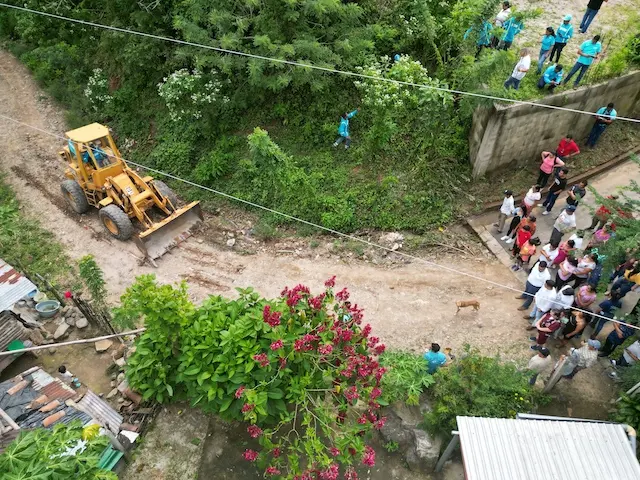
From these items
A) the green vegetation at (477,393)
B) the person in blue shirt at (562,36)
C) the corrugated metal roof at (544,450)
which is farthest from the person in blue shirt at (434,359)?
the person in blue shirt at (562,36)

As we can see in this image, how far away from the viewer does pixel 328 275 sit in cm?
1049

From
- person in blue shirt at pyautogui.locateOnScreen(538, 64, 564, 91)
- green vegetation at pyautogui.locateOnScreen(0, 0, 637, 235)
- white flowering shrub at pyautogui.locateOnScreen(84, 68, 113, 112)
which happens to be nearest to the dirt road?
green vegetation at pyautogui.locateOnScreen(0, 0, 637, 235)

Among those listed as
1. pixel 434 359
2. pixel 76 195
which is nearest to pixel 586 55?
pixel 434 359

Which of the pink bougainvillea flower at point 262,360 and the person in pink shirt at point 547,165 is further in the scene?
the person in pink shirt at point 547,165

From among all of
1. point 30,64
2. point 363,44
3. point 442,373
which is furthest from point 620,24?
point 30,64

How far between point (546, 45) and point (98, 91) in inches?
495

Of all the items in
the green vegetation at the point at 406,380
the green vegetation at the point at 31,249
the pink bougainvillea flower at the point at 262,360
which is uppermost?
the pink bougainvillea flower at the point at 262,360

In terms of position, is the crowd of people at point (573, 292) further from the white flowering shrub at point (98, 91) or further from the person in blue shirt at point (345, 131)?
the white flowering shrub at point (98, 91)

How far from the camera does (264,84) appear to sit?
38.0 ft

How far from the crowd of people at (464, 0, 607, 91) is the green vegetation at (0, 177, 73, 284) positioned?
10787 mm

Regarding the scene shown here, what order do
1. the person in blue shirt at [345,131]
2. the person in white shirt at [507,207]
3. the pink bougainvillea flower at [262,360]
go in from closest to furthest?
the pink bougainvillea flower at [262,360]
the person in white shirt at [507,207]
the person in blue shirt at [345,131]

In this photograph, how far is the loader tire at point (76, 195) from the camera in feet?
39.1

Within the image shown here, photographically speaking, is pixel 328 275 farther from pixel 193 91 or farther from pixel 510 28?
pixel 510 28

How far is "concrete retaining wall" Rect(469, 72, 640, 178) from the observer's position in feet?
36.0
